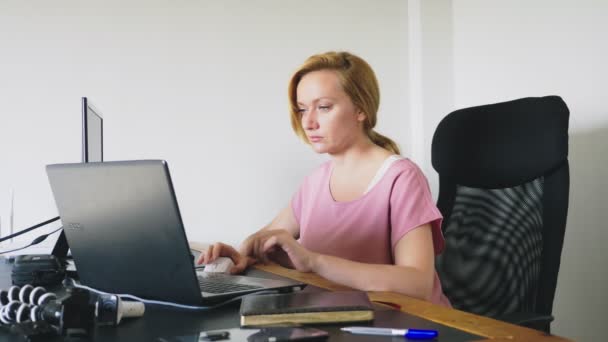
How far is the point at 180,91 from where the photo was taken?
2.34 metres

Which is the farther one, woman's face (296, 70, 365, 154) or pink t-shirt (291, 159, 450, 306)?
woman's face (296, 70, 365, 154)

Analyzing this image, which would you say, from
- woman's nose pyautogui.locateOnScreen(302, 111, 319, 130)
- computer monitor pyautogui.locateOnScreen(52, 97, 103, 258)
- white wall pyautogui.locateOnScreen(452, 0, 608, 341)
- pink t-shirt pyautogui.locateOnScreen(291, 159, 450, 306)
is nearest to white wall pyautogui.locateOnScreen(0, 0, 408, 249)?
computer monitor pyautogui.locateOnScreen(52, 97, 103, 258)

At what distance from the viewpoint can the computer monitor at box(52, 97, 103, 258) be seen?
1432mm

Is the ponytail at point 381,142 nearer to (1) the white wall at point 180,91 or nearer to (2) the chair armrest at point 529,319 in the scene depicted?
(2) the chair armrest at point 529,319

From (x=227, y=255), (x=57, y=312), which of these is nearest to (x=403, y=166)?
(x=227, y=255)

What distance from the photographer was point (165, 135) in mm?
2330

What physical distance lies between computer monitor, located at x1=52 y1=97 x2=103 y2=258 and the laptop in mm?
376

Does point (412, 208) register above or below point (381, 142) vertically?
below

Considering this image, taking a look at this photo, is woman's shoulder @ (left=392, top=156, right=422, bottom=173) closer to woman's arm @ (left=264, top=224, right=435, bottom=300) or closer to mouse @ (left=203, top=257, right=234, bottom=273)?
woman's arm @ (left=264, top=224, right=435, bottom=300)

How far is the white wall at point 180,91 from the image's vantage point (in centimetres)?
221

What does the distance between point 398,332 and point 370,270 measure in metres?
0.38

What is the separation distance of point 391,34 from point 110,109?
1.16 meters

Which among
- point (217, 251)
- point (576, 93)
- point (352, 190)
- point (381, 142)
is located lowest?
point (217, 251)

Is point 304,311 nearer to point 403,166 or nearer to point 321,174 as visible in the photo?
point 403,166
